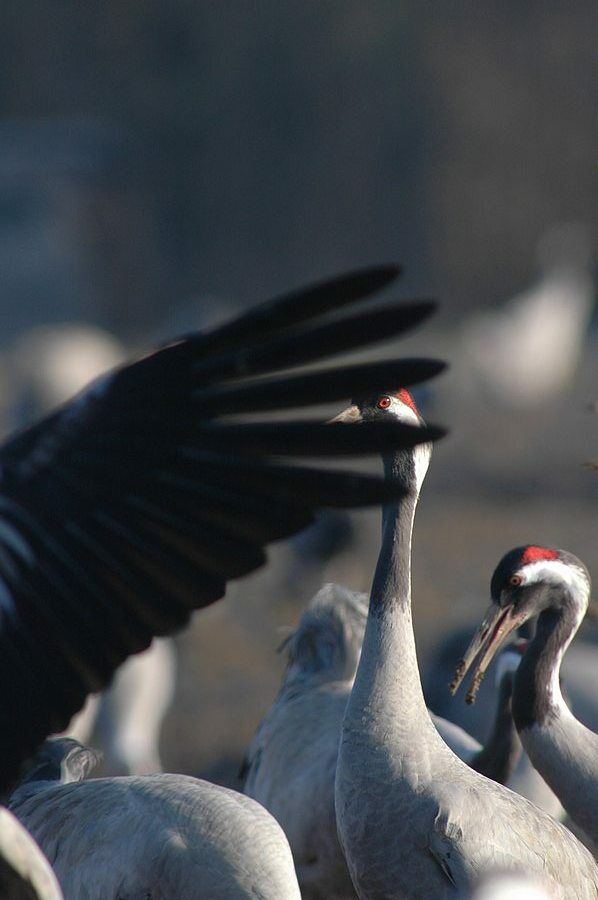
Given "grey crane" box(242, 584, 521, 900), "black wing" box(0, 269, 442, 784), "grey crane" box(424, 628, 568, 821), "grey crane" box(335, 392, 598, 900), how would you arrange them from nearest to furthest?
"black wing" box(0, 269, 442, 784) → "grey crane" box(335, 392, 598, 900) → "grey crane" box(242, 584, 521, 900) → "grey crane" box(424, 628, 568, 821)

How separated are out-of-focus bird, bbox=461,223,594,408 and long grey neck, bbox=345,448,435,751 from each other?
825 centimetres

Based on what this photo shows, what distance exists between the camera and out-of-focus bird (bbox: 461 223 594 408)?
10938 mm

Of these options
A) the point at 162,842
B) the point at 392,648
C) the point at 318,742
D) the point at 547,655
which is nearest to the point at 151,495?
the point at 392,648

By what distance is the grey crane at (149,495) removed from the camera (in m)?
1.91

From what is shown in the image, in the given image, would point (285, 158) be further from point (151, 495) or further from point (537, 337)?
point (151, 495)

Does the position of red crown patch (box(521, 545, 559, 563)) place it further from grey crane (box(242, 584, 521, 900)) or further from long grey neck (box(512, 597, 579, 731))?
grey crane (box(242, 584, 521, 900))

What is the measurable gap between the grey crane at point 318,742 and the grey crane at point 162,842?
1.36 ft

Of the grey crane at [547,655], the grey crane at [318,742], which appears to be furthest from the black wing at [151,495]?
the grey crane at [318,742]

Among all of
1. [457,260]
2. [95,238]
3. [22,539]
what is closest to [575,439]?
[457,260]

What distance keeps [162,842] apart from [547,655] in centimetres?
88

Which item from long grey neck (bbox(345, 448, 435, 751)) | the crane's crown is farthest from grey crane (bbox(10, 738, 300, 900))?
the crane's crown

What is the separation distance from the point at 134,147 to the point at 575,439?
570cm

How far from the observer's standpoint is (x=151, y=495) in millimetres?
2090

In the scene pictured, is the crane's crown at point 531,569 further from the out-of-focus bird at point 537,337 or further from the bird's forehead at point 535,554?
the out-of-focus bird at point 537,337
